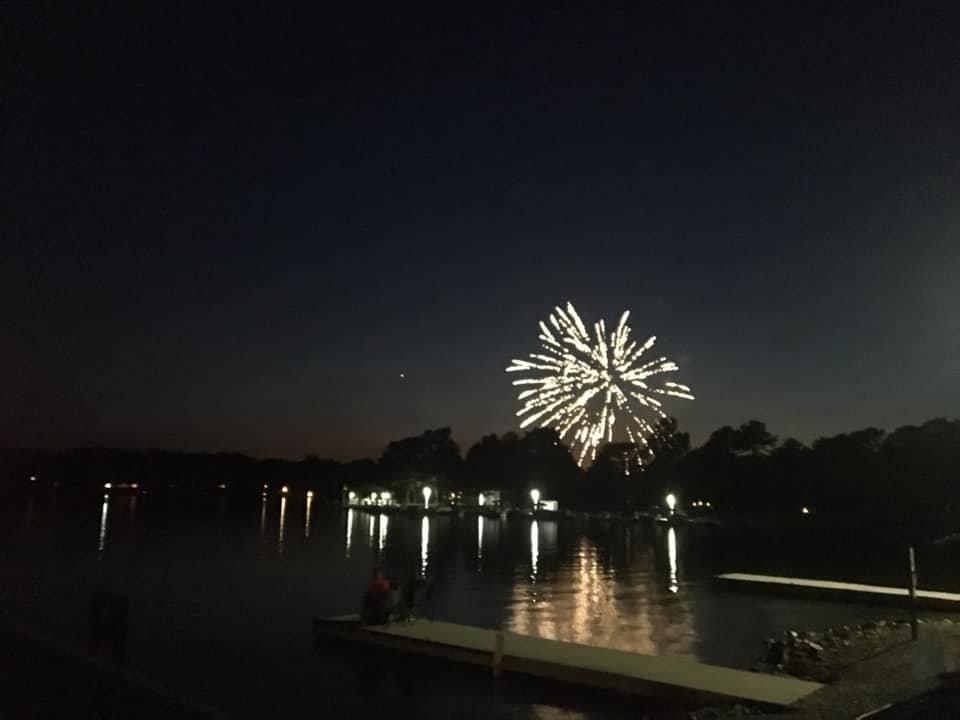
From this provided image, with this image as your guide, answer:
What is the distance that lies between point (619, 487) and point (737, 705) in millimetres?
145232

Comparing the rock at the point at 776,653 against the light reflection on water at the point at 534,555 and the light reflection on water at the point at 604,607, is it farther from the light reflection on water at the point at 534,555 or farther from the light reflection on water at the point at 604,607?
the light reflection on water at the point at 534,555

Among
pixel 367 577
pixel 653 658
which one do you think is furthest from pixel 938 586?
pixel 653 658

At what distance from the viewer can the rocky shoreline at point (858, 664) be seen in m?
13.7

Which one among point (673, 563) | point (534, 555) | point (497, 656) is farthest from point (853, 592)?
point (534, 555)

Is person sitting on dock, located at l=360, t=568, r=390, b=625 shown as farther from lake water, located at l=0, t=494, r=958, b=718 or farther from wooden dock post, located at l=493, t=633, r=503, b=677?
wooden dock post, located at l=493, t=633, r=503, b=677

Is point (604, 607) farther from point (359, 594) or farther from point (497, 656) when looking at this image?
point (497, 656)

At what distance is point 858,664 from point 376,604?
11241 millimetres

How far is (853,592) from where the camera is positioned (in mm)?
31547

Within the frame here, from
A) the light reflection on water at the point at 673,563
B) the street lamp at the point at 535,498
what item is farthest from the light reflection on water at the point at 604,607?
the street lamp at the point at 535,498

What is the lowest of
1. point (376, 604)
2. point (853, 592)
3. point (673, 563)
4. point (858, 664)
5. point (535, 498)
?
point (673, 563)

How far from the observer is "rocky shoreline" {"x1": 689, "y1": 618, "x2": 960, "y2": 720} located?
13727mm

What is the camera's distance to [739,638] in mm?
25938

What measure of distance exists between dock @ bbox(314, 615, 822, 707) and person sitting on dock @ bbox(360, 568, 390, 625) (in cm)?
28

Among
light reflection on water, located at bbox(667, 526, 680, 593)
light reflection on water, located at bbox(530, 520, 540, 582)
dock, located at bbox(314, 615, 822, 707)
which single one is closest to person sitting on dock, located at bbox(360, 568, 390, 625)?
dock, located at bbox(314, 615, 822, 707)
